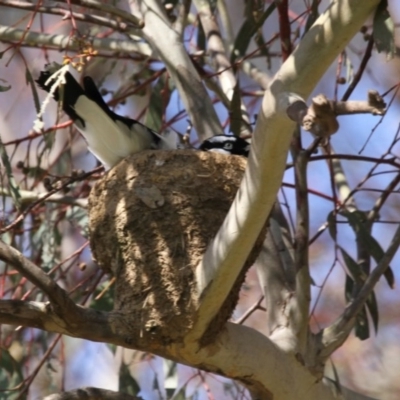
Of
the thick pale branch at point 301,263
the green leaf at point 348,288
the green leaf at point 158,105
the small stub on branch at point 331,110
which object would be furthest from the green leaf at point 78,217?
the small stub on branch at point 331,110

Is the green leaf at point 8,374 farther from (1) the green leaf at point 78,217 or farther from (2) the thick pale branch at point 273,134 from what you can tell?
(2) the thick pale branch at point 273,134

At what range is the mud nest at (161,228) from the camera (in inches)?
96.0

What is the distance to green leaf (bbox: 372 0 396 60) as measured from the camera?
85.3 inches

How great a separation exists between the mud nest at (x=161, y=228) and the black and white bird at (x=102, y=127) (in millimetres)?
195

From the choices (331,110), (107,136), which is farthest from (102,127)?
(331,110)

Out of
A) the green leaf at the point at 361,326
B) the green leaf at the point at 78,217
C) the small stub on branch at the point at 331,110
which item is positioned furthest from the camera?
the green leaf at the point at 78,217

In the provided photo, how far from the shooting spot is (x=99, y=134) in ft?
10.5

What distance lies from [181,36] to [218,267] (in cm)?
129

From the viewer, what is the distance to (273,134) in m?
2.04

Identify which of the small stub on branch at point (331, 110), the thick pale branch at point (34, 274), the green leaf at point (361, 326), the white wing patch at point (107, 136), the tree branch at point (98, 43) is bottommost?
the thick pale branch at point (34, 274)

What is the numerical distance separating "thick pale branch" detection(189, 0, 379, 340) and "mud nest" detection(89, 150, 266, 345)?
174 millimetres

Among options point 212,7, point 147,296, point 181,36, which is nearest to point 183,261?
point 147,296

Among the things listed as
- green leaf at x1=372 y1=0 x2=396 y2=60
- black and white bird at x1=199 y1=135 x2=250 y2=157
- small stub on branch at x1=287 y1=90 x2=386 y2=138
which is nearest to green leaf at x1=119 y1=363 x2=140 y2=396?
black and white bird at x1=199 y1=135 x2=250 y2=157

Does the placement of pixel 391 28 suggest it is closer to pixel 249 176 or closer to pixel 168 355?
pixel 249 176
